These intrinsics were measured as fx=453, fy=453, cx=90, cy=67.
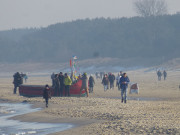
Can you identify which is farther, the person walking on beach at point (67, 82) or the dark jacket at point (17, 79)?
the dark jacket at point (17, 79)

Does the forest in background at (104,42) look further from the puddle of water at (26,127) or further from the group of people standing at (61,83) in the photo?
the puddle of water at (26,127)

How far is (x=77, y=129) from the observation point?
13672mm

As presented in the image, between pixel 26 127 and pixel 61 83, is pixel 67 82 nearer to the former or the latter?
pixel 61 83

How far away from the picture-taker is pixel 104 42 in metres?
113

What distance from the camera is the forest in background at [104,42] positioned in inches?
3971

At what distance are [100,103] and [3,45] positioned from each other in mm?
117524

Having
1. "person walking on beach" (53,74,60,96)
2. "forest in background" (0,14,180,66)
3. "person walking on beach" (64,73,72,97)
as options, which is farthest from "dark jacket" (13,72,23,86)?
"forest in background" (0,14,180,66)

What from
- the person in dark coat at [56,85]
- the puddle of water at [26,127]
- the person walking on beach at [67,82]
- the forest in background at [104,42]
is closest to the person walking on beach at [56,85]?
the person in dark coat at [56,85]

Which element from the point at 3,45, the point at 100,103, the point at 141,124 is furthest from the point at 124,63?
the point at 141,124

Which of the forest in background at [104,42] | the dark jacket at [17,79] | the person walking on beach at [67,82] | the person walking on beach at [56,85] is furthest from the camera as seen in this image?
the forest in background at [104,42]

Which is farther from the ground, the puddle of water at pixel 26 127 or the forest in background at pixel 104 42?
the forest in background at pixel 104 42

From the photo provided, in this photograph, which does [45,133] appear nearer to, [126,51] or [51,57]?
[126,51]

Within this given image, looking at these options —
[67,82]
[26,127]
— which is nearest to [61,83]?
[67,82]

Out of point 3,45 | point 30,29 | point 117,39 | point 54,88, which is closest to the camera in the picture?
point 54,88
